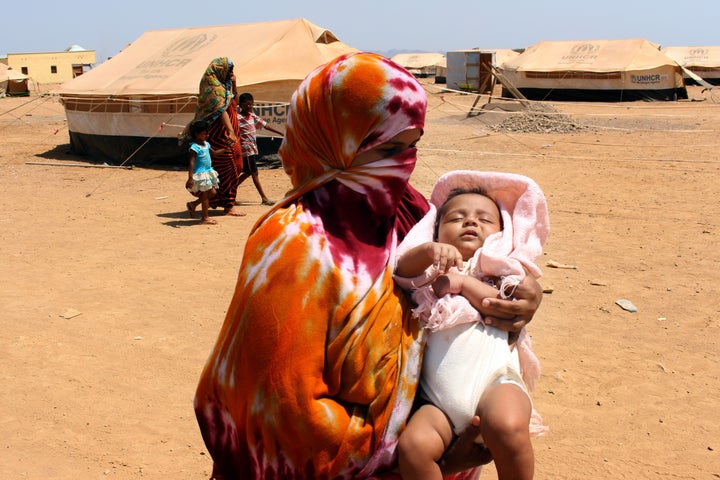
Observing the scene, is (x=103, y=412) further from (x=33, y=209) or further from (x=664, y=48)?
(x=664, y=48)

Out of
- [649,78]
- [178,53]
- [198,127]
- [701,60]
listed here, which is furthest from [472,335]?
[701,60]

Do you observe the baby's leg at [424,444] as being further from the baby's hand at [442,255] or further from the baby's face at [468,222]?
the baby's face at [468,222]

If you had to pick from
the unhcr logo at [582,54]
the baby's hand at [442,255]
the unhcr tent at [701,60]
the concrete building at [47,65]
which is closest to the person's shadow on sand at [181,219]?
the baby's hand at [442,255]

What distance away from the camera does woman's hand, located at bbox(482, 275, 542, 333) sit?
1952 millimetres

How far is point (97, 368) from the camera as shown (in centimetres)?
448

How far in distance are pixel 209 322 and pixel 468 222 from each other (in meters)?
3.35

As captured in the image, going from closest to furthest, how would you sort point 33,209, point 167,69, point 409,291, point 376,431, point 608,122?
1. point 376,431
2. point 409,291
3. point 33,209
4. point 167,69
5. point 608,122

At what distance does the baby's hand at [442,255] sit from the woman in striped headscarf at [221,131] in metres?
7.03

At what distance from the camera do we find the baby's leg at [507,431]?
1.77 metres

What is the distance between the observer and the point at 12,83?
29.7m

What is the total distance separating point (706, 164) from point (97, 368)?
31.1 feet

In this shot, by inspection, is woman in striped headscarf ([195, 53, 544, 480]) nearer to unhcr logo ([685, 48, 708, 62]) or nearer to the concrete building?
unhcr logo ([685, 48, 708, 62])

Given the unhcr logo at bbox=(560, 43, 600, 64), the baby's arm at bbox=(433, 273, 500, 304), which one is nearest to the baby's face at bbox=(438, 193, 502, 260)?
the baby's arm at bbox=(433, 273, 500, 304)

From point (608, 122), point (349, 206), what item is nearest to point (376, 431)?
point (349, 206)
